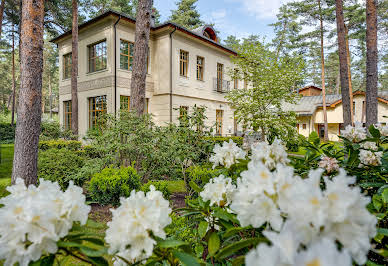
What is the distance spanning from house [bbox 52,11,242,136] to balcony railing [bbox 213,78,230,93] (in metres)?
0.35

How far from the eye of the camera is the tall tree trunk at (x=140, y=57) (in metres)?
6.59

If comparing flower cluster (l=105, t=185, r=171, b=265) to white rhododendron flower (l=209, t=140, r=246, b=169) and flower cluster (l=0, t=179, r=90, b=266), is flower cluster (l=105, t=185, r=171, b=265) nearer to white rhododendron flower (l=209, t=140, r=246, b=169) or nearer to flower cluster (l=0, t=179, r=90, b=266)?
flower cluster (l=0, t=179, r=90, b=266)

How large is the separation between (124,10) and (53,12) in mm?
6715

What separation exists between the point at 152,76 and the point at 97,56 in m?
3.06

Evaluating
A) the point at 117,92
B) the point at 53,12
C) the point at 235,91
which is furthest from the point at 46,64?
the point at 235,91

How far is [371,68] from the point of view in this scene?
545 cm

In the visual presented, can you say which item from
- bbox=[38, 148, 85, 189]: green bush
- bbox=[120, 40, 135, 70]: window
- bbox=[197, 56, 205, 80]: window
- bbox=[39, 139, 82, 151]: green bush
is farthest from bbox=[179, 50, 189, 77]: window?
bbox=[38, 148, 85, 189]: green bush

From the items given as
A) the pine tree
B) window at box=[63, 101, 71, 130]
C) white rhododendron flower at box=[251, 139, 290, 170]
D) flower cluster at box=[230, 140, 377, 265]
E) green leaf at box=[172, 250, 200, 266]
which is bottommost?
green leaf at box=[172, 250, 200, 266]

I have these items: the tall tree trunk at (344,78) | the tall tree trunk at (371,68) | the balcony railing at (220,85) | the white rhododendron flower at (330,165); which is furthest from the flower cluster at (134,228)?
the balcony railing at (220,85)

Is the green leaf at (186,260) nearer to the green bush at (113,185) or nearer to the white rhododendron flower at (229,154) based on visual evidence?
the white rhododendron flower at (229,154)

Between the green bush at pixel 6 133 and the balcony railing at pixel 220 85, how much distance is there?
15864mm

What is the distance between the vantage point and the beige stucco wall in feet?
38.0

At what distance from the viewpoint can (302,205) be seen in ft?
1.47

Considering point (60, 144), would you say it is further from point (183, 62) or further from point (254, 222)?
point (254, 222)
